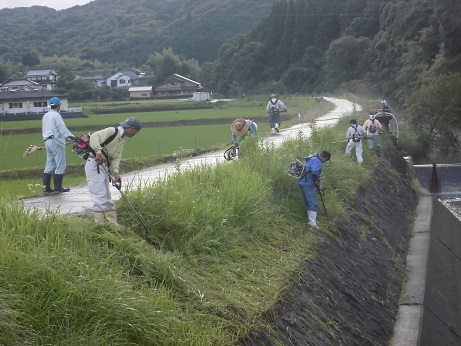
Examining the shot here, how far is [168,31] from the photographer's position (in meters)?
131

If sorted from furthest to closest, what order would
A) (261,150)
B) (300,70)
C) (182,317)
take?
(300,70) → (261,150) → (182,317)

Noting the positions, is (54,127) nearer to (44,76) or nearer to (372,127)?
(372,127)

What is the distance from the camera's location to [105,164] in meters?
8.70

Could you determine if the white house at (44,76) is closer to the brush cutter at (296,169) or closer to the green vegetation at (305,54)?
the green vegetation at (305,54)

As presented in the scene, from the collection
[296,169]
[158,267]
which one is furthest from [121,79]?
[158,267]

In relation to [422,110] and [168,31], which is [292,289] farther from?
[168,31]

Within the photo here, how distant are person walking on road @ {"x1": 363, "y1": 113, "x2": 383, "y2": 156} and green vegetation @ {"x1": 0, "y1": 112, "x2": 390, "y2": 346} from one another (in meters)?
13.0

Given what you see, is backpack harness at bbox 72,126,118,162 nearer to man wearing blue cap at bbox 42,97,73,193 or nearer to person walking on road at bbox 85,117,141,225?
person walking on road at bbox 85,117,141,225

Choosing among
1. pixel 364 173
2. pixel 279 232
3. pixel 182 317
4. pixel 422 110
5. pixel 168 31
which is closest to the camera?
pixel 182 317

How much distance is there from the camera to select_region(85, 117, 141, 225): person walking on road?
8.43 m

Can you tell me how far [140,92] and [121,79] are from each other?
3.89 metres

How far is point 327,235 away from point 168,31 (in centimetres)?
12315

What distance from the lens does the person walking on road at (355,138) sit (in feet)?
67.5

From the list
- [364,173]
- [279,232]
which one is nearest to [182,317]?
[279,232]
